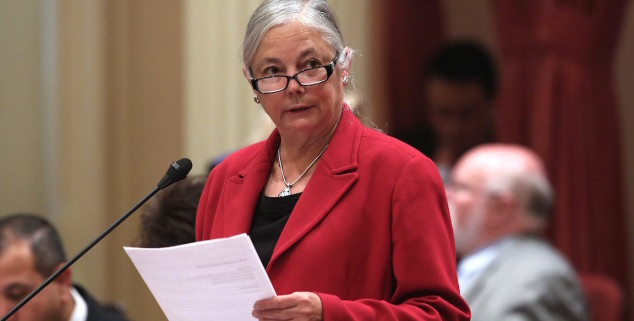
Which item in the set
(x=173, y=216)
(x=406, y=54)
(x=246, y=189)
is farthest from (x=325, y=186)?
(x=406, y=54)

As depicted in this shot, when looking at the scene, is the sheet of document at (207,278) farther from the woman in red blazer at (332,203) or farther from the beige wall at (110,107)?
the beige wall at (110,107)

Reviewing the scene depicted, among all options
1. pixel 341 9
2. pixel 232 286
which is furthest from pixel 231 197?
pixel 341 9

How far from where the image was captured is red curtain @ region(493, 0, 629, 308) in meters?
5.48

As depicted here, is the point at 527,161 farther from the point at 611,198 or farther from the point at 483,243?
the point at 611,198

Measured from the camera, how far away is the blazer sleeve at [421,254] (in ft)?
6.11

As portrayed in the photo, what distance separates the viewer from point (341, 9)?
579cm

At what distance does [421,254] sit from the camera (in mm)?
1871

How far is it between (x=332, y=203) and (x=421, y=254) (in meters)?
0.19

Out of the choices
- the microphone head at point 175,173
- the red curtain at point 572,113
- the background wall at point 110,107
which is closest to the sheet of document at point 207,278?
the microphone head at point 175,173

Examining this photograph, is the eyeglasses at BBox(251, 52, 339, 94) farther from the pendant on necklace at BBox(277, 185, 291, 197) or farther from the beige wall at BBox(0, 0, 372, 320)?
the beige wall at BBox(0, 0, 372, 320)

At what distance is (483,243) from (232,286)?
8.94 ft

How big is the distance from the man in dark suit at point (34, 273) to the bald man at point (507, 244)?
1426 mm

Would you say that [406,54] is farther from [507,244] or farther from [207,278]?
[207,278]

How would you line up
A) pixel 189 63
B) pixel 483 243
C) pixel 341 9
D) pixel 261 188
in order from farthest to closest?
1. pixel 341 9
2. pixel 189 63
3. pixel 483 243
4. pixel 261 188
